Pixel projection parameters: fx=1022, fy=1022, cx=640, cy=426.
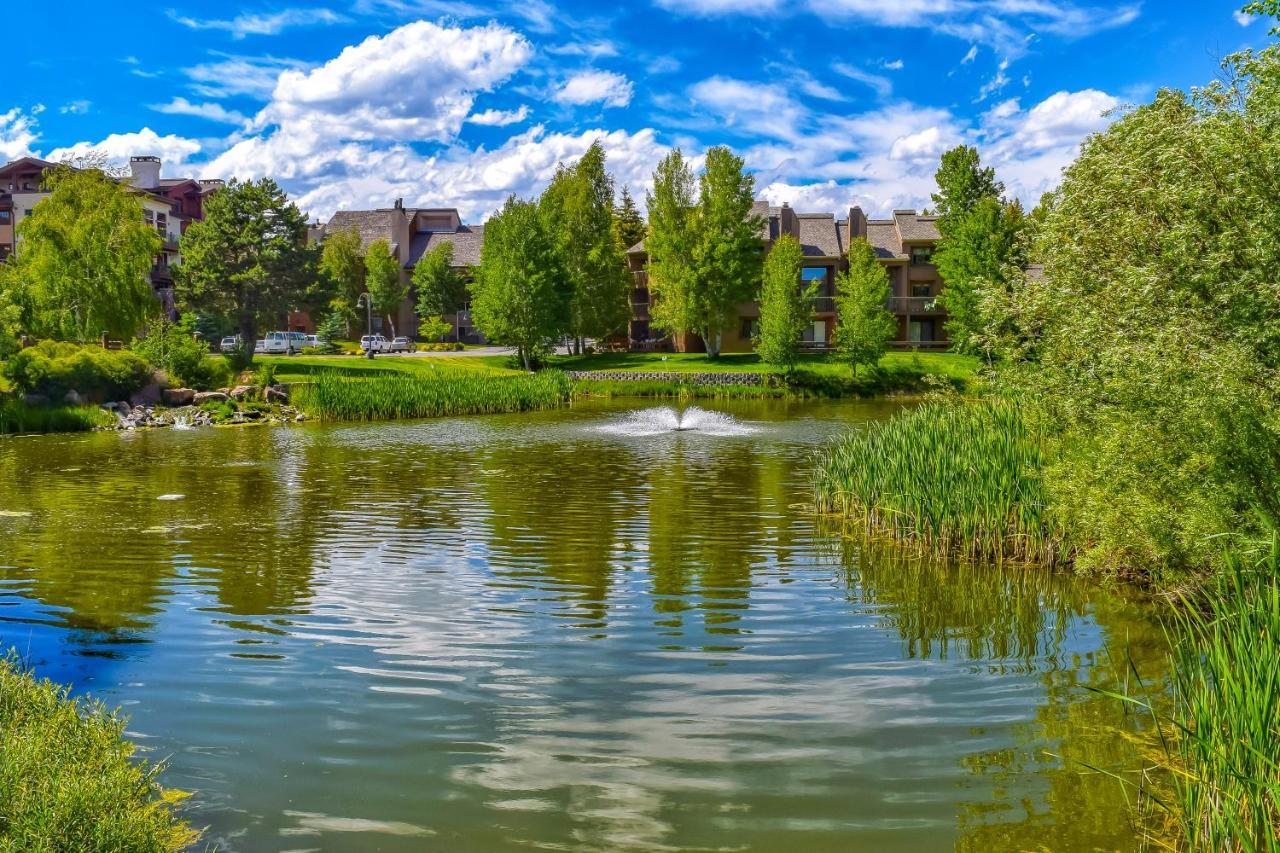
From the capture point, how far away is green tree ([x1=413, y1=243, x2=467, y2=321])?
8650 centimetres

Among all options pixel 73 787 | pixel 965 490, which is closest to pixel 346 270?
pixel 965 490

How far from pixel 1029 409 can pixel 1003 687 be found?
7.43m

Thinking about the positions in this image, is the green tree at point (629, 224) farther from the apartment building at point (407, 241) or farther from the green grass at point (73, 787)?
the green grass at point (73, 787)

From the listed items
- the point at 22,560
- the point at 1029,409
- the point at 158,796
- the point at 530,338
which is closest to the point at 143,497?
the point at 22,560

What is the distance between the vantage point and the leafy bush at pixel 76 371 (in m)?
39.1

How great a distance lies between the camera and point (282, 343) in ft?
245

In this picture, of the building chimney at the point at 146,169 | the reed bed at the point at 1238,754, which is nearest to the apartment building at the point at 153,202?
the building chimney at the point at 146,169

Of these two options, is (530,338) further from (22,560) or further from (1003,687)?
(1003,687)

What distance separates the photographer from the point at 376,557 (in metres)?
16.3

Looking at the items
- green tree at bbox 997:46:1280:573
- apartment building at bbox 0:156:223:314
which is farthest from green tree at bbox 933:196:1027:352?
apartment building at bbox 0:156:223:314

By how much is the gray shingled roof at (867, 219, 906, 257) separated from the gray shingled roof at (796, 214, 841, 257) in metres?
2.81

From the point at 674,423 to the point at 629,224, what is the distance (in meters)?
54.6

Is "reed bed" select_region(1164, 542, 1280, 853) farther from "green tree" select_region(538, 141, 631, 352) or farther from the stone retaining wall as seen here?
"green tree" select_region(538, 141, 631, 352)

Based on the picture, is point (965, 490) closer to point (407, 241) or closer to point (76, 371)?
point (76, 371)
